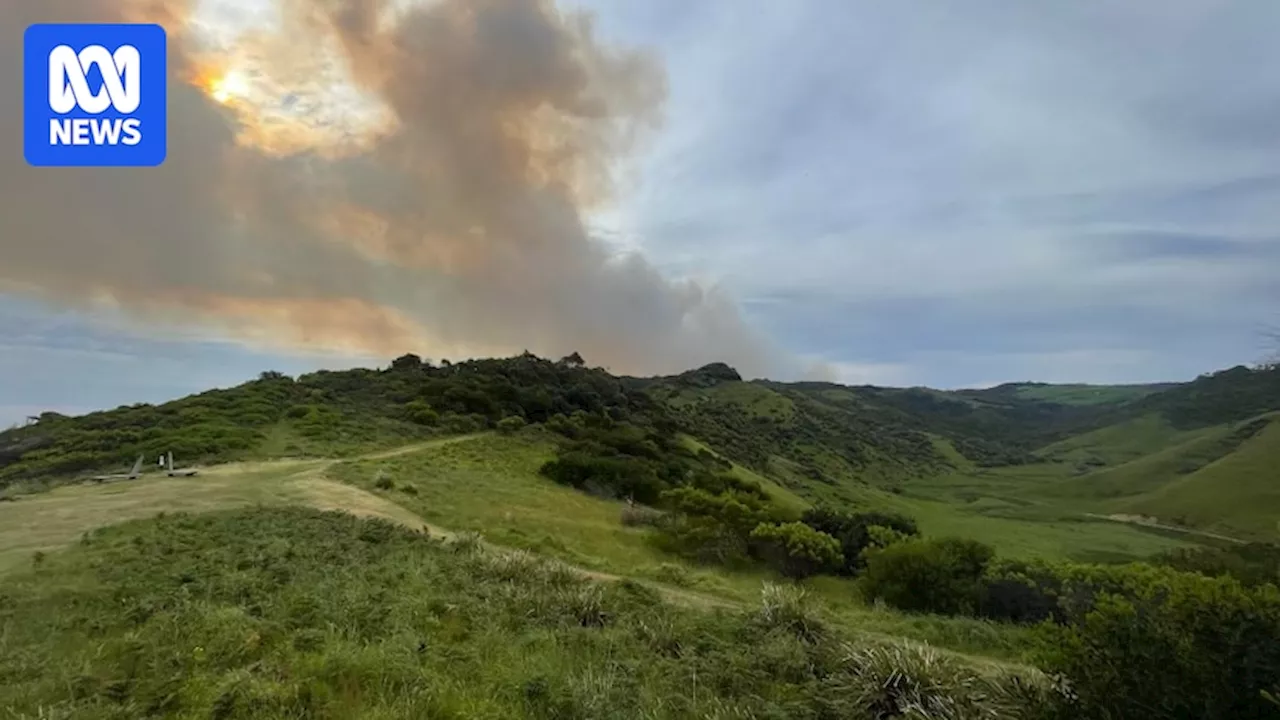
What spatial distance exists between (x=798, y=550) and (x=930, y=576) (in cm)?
452

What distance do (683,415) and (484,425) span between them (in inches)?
1705

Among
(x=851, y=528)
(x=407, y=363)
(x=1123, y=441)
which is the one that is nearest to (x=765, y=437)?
(x=407, y=363)

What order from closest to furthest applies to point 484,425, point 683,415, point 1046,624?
point 1046,624 → point 484,425 → point 683,415

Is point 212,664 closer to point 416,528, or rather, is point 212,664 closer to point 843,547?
point 416,528

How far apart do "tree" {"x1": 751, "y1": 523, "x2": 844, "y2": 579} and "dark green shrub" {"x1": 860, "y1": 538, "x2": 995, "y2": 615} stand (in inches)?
101

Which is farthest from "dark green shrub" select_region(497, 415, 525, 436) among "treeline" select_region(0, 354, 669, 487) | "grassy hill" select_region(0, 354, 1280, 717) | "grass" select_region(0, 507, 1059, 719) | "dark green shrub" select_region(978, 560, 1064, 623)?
"dark green shrub" select_region(978, 560, 1064, 623)

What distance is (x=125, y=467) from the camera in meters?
26.8

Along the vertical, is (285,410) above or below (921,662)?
above

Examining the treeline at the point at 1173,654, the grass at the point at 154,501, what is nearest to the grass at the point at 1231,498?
the treeline at the point at 1173,654

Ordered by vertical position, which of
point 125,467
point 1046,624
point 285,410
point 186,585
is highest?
point 285,410

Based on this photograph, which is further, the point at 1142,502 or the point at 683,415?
the point at 683,415

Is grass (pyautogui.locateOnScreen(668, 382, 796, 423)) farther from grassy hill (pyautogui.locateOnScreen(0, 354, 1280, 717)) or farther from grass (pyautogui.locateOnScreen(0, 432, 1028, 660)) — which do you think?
grass (pyautogui.locateOnScreen(0, 432, 1028, 660))

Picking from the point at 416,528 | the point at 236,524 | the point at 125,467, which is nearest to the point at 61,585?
the point at 236,524

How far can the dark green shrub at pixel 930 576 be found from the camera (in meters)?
17.5
